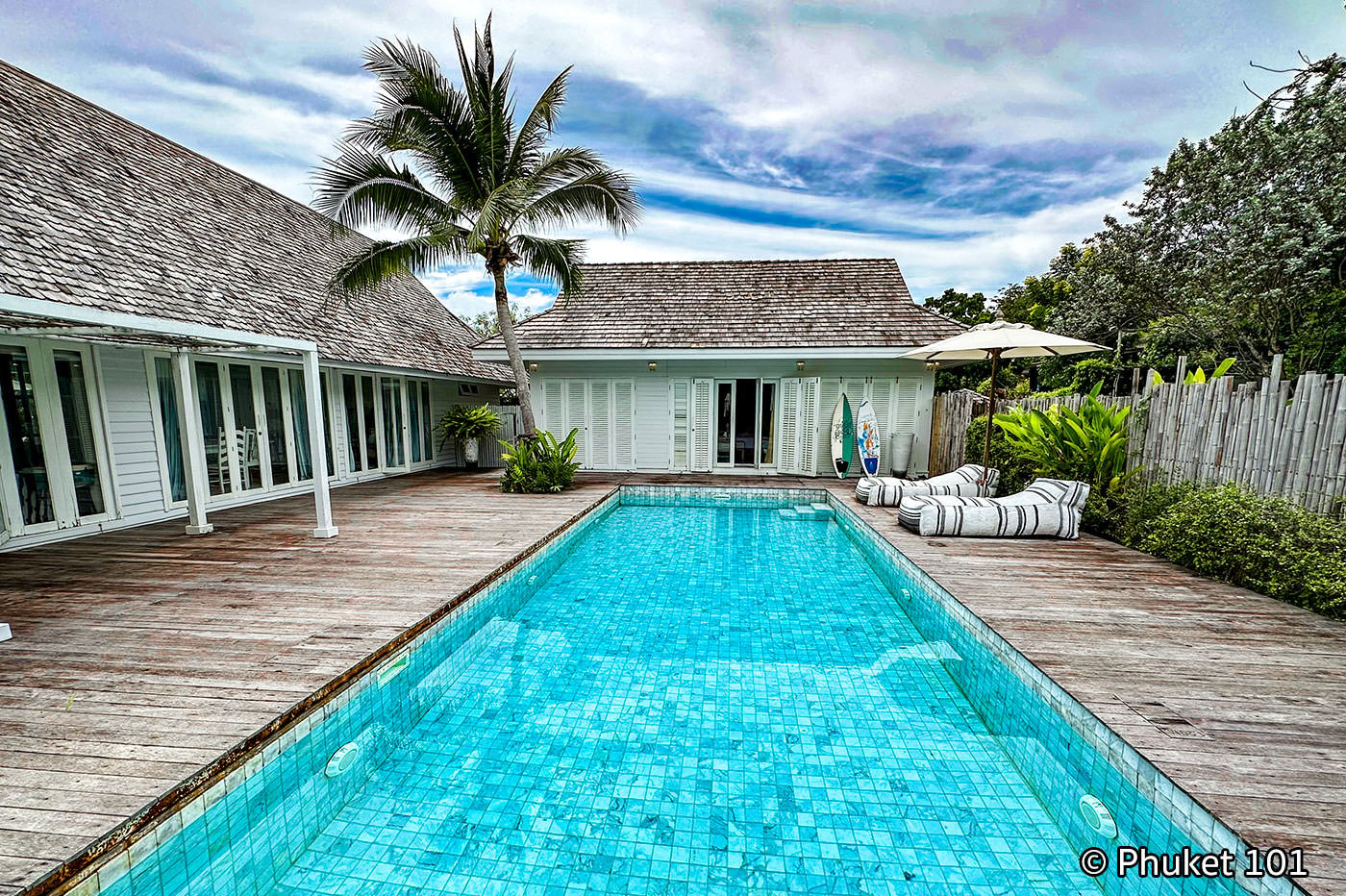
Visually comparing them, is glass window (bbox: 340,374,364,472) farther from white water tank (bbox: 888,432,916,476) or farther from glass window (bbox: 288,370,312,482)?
white water tank (bbox: 888,432,916,476)

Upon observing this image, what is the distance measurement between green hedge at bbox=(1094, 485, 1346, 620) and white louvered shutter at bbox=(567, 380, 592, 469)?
9.11 meters

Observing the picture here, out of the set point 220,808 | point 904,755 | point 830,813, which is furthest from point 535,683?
point 904,755

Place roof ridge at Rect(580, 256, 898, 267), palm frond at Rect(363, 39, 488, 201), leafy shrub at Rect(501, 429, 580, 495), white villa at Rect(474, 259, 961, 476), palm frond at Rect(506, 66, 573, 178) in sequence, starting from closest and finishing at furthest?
palm frond at Rect(363, 39, 488, 201), palm frond at Rect(506, 66, 573, 178), leafy shrub at Rect(501, 429, 580, 495), white villa at Rect(474, 259, 961, 476), roof ridge at Rect(580, 256, 898, 267)

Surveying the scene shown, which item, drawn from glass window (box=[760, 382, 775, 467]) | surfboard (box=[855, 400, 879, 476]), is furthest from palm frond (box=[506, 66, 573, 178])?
surfboard (box=[855, 400, 879, 476])

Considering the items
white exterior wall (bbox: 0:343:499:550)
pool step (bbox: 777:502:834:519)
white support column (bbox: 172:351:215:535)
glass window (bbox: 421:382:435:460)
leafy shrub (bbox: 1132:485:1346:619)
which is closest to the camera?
leafy shrub (bbox: 1132:485:1346:619)

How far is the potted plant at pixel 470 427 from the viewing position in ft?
36.9

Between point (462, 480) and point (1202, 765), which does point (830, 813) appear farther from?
point (462, 480)

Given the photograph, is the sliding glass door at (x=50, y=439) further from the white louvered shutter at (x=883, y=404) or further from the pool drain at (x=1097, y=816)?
the white louvered shutter at (x=883, y=404)

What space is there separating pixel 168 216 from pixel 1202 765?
1144 centimetres

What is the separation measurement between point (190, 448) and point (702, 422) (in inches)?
320

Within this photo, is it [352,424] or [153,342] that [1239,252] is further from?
[153,342]

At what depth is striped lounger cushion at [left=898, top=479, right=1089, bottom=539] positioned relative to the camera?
230 inches

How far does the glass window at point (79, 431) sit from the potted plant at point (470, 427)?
577 centimetres

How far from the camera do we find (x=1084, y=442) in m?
6.09
